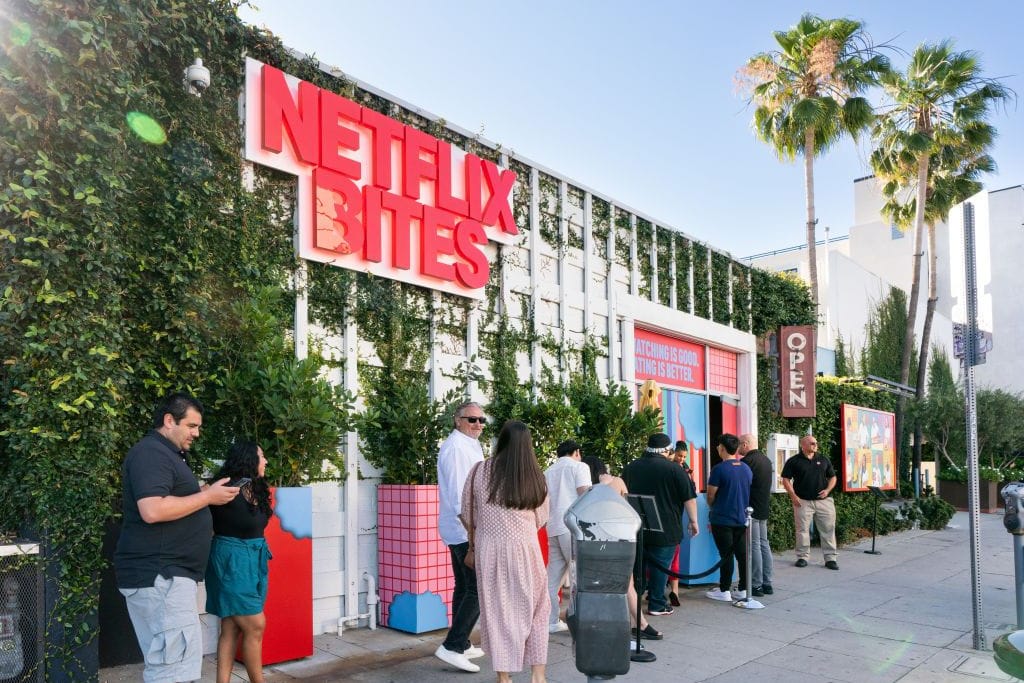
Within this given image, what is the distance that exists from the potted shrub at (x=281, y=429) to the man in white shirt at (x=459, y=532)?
3.26ft

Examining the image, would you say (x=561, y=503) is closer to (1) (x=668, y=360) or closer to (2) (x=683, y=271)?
(1) (x=668, y=360)

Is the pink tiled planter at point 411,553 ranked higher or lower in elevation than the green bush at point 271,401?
lower

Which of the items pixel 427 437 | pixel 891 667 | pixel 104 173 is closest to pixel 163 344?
pixel 104 173

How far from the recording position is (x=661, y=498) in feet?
26.0

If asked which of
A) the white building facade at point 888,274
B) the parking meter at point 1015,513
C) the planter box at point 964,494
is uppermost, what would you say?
the white building facade at point 888,274

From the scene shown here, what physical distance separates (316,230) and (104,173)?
217 cm

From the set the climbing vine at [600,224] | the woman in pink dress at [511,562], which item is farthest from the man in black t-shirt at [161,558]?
the climbing vine at [600,224]

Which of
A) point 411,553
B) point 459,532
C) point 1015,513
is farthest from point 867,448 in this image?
point 459,532

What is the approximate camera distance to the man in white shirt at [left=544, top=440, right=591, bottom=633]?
23.4 feet

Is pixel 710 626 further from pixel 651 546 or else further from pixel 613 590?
pixel 613 590

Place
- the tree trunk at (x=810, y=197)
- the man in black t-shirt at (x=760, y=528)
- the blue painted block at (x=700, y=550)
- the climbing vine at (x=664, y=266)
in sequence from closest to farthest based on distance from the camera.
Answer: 1. the blue painted block at (x=700, y=550)
2. the man in black t-shirt at (x=760, y=528)
3. the climbing vine at (x=664, y=266)
4. the tree trunk at (x=810, y=197)

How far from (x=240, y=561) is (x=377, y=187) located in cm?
416

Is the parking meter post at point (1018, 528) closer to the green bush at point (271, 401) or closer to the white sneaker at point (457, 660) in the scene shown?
the white sneaker at point (457, 660)

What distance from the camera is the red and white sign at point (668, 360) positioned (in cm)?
1235
